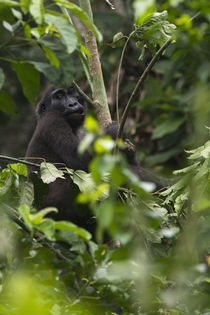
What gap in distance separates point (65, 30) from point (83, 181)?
→ 2.51 feet

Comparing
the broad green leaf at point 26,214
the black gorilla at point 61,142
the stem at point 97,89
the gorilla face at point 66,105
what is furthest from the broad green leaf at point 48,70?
the gorilla face at point 66,105

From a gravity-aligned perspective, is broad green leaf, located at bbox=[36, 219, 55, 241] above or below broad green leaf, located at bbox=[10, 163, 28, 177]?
above

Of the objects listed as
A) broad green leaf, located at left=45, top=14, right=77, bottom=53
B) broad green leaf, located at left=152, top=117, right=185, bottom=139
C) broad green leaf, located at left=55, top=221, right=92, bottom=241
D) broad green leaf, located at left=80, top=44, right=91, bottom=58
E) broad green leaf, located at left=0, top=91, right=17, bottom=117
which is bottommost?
broad green leaf, located at left=152, top=117, right=185, bottom=139

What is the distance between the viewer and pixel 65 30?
55.8 inches

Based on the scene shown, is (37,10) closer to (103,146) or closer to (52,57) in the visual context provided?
(52,57)

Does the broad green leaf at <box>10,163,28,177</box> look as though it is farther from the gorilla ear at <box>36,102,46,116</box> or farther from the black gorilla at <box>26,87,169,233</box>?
the gorilla ear at <box>36,102,46,116</box>

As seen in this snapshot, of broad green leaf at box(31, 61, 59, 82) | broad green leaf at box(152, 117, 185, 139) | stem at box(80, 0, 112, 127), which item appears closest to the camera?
broad green leaf at box(31, 61, 59, 82)

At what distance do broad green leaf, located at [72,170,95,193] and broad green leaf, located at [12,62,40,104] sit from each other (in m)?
0.52

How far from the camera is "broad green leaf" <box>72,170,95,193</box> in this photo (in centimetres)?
200

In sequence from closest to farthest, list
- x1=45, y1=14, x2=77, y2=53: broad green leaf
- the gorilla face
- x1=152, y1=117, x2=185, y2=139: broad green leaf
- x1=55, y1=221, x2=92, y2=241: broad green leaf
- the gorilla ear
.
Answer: x1=55, y1=221, x2=92, y2=241: broad green leaf, x1=45, y1=14, x2=77, y2=53: broad green leaf, the gorilla face, the gorilla ear, x1=152, y1=117, x2=185, y2=139: broad green leaf

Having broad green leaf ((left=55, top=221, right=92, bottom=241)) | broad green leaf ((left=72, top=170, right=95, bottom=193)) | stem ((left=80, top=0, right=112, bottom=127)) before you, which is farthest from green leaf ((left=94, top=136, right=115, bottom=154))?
stem ((left=80, top=0, right=112, bottom=127))

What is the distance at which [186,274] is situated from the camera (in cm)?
111

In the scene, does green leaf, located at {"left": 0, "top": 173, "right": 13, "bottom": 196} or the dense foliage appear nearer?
the dense foliage

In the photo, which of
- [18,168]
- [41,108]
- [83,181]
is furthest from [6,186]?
[41,108]
